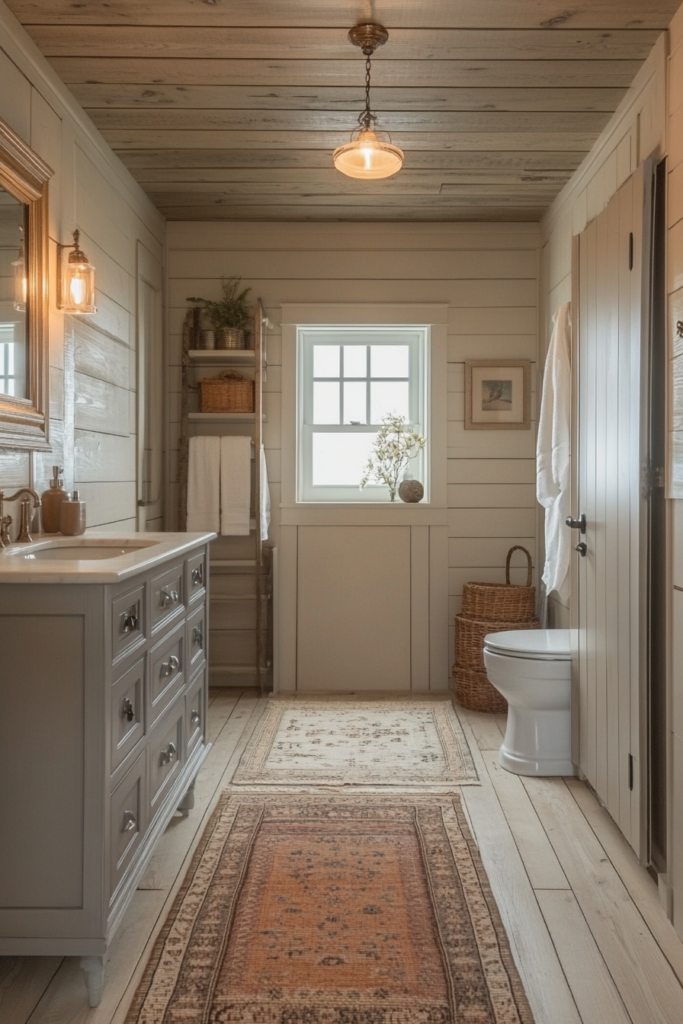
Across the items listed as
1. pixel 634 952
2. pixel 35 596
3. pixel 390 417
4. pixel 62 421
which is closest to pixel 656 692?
pixel 634 952

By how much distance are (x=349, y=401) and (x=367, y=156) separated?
197 centimetres

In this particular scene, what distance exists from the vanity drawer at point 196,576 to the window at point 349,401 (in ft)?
5.60

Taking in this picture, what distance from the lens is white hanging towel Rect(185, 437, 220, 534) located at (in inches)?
163

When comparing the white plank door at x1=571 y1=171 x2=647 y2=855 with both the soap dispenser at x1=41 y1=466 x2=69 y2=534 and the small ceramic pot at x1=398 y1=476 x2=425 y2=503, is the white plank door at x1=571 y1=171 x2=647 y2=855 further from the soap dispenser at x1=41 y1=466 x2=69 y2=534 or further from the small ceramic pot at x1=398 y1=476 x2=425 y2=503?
the soap dispenser at x1=41 y1=466 x2=69 y2=534

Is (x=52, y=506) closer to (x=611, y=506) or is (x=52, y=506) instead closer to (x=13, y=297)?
(x=13, y=297)

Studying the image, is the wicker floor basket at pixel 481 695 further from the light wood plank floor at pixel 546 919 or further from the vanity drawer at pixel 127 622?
the vanity drawer at pixel 127 622

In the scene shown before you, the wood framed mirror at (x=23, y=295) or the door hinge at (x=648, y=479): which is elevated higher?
the wood framed mirror at (x=23, y=295)

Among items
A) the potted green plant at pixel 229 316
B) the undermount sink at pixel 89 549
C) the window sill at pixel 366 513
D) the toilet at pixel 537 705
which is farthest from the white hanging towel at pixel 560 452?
the undermount sink at pixel 89 549

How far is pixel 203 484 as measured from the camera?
13.6 feet

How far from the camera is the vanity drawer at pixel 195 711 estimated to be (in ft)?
8.39

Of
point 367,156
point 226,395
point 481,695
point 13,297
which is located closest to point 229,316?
point 226,395

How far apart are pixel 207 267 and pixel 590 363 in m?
2.26

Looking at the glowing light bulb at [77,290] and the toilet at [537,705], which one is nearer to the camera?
the glowing light bulb at [77,290]

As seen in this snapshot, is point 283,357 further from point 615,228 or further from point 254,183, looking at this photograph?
point 615,228
